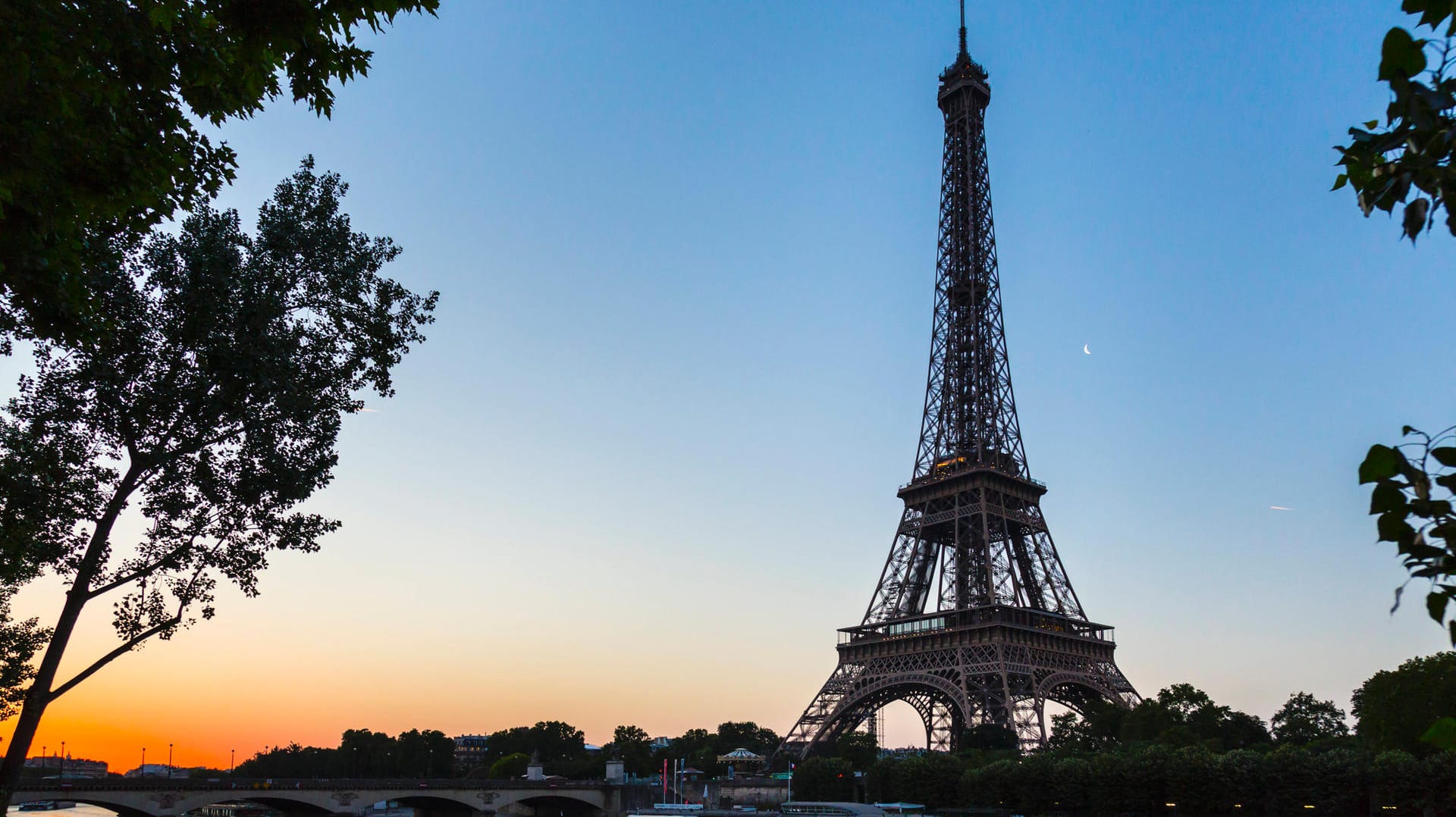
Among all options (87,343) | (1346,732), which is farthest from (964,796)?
(87,343)

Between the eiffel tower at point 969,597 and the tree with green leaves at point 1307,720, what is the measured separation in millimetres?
14325

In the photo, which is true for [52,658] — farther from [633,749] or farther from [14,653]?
[633,749]

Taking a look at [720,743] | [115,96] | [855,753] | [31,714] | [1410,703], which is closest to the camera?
[115,96]

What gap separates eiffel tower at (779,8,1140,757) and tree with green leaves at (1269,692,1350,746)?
14325 mm

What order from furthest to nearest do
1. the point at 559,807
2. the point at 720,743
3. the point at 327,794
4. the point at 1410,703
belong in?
the point at 720,743 < the point at 559,807 < the point at 327,794 < the point at 1410,703

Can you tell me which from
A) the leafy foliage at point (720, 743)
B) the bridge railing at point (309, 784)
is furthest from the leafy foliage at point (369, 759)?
the bridge railing at point (309, 784)

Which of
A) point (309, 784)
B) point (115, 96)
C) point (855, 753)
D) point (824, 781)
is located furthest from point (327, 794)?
point (115, 96)

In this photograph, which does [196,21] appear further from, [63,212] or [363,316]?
[363,316]

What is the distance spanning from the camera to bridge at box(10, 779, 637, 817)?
77188 millimetres

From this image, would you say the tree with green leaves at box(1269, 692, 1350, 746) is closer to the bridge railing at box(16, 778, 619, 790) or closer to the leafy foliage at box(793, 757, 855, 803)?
the leafy foliage at box(793, 757, 855, 803)

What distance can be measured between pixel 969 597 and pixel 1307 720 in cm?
3324

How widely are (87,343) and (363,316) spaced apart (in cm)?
1165

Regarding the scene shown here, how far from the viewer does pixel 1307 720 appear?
93.2 metres

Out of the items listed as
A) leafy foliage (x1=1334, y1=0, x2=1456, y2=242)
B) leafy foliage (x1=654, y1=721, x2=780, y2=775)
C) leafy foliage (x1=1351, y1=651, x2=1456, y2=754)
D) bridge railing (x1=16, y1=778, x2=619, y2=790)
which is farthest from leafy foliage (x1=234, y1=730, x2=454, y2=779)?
leafy foliage (x1=1334, y1=0, x2=1456, y2=242)
